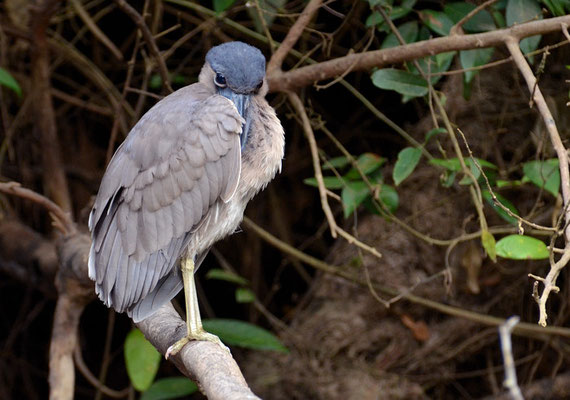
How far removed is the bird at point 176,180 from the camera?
2.04 metres

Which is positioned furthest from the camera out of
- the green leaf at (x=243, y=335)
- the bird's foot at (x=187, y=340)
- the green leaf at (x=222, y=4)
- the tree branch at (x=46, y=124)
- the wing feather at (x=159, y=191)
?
the tree branch at (x=46, y=124)

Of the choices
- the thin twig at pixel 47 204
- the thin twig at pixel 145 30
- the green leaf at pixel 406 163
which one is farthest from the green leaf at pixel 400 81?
the thin twig at pixel 47 204

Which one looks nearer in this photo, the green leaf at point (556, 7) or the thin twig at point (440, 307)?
the green leaf at point (556, 7)

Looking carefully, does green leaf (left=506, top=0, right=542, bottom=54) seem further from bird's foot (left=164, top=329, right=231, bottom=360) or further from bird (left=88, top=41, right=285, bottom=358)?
bird's foot (left=164, top=329, right=231, bottom=360)

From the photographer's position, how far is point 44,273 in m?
2.99

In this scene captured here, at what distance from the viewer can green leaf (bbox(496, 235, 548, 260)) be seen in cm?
199

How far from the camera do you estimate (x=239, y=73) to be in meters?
2.06

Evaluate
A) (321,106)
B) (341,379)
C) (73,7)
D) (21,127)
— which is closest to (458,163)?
(341,379)

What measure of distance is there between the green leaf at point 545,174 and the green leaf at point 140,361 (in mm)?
1352

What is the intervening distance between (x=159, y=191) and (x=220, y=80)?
33 centimetres

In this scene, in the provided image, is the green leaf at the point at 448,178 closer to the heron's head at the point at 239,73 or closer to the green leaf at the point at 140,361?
the heron's head at the point at 239,73

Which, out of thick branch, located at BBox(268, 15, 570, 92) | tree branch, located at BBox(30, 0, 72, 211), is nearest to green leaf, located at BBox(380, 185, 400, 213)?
thick branch, located at BBox(268, 15, 570, 92)

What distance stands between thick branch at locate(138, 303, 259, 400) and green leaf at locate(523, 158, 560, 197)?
1079 mm

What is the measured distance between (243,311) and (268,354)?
75cm
